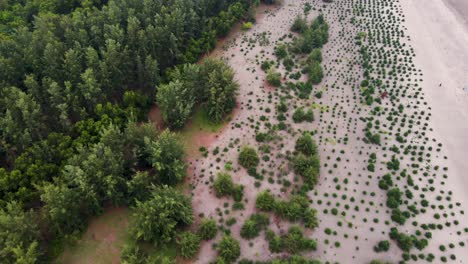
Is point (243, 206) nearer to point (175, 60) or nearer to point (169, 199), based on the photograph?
point (169, 199)

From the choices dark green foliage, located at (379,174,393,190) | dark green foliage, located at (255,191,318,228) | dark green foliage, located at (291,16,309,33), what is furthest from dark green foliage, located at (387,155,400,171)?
dark green foliage, located at (291,16,309,33)

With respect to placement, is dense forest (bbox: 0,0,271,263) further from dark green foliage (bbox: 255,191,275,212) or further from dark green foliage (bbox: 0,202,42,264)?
dark green foliage (bbox: 255,191,275,212)

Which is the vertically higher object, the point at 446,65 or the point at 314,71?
the point at 446,65

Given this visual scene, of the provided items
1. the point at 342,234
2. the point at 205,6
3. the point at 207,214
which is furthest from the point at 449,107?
the point at 205,6

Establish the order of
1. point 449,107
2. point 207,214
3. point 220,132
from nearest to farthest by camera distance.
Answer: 1. point 207,214
2. point 220,132
3. point 449,107

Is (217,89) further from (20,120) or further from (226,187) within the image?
(20,120)

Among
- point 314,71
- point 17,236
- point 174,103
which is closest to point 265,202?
point 174,103

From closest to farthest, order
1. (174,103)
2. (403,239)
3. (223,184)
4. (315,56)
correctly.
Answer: (403,239) < (223,184) < (174,103) < (315,56)
